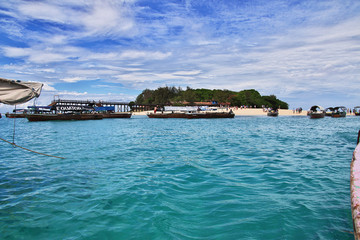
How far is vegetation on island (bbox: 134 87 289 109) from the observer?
104062mm

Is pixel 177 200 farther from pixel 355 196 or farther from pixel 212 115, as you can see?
pixel 212 115

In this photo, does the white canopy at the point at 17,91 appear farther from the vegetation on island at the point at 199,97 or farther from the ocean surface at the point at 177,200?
the vegetation on island at the point at 199,97

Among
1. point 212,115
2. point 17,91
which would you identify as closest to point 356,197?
point 17,91

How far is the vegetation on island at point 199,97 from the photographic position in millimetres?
104062

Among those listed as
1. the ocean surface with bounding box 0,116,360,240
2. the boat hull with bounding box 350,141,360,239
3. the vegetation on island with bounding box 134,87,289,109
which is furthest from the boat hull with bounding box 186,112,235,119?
the boat hull with bounding box 350,141,360,239

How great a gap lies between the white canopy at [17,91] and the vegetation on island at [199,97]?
9077 centimetres

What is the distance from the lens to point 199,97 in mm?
113500

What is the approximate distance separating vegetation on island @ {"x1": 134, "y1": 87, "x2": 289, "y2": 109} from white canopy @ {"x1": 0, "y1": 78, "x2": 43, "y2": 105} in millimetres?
90768

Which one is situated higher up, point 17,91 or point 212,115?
point 17,91

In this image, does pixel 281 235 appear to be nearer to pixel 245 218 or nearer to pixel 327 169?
pixel 245 218

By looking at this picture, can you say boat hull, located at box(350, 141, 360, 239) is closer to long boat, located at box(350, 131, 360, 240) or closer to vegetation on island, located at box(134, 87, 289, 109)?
long boat, located at box(350, 131, 360, 240)

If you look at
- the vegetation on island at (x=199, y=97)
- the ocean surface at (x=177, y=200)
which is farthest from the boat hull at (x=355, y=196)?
the vegetation on island at (x=199, y=97)

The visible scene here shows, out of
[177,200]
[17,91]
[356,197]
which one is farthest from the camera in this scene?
[17,91]

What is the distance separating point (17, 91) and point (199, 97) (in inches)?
4232
